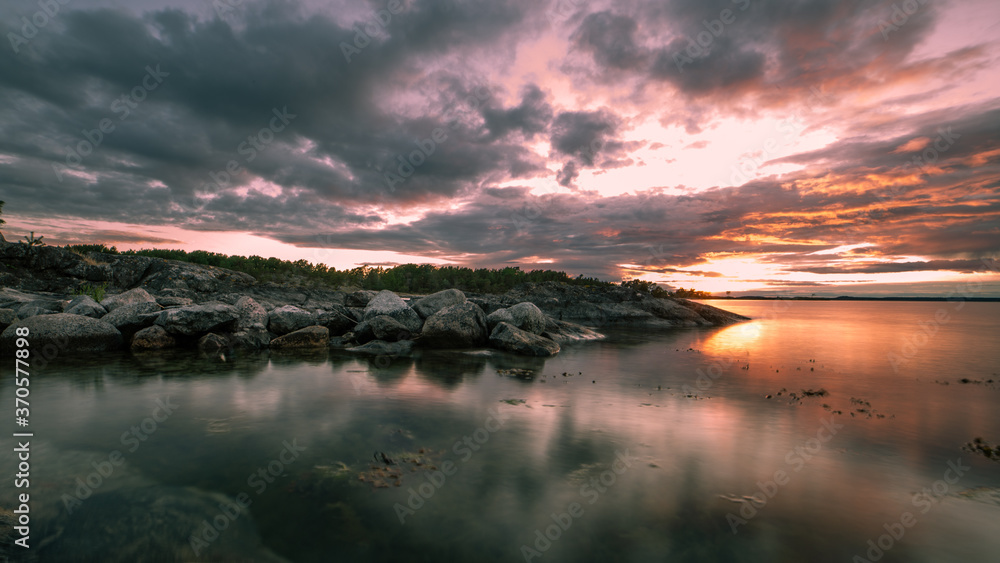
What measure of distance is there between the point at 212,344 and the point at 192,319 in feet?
5.56

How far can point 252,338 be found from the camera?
1795 centimetres

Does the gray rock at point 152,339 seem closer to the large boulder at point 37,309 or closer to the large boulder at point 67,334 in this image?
the large boulder at point 67,334

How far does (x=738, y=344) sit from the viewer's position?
1024 inches

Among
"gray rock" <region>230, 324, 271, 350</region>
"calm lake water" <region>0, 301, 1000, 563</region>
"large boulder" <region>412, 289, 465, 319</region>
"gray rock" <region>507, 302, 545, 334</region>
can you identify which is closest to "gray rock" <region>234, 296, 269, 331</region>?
"gray rock" <region>230, 324, 271, 350</region>

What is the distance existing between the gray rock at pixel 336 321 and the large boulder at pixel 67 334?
312 inches

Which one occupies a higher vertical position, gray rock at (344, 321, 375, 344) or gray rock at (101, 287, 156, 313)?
gray rock at (101, 287, 156, 313)

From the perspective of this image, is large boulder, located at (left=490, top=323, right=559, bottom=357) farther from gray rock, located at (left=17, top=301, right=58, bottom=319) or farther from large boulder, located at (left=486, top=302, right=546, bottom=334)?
gray rock, located at (left=17, top=301, right=58, bottom=319)

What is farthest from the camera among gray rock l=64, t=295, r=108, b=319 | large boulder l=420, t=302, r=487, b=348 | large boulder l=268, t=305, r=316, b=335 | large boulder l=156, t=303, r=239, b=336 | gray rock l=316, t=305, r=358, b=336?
gray rock l=316, t=305, r=358, b=336

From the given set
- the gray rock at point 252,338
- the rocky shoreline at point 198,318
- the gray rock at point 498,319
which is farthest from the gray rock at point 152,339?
the gray rock at point 498,319

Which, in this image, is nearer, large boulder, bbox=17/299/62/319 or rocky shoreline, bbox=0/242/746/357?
rocky shoreline, bbox=0/242/746/357

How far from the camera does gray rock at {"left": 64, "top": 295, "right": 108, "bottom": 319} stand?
17.1 meters

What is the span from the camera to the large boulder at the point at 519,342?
1889 centimetres

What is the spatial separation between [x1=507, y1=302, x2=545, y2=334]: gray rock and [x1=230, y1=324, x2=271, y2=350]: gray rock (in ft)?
40.2

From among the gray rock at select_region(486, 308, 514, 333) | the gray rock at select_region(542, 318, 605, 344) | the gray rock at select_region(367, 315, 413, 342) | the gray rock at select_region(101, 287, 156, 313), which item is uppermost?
the gray rock at select_region(101, 287, 156, 313)
